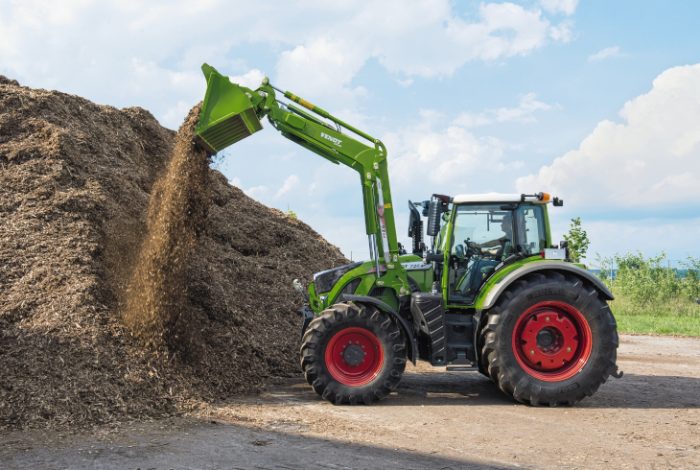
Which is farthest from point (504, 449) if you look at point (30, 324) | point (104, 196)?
point (104, 196)

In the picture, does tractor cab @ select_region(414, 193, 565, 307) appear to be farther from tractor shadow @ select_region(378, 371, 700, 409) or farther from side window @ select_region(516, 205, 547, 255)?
tractor shadow @ select_region(378, 371, 700, 409)

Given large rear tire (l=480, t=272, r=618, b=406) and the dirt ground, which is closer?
the dirt ground

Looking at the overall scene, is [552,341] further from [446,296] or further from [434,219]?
[434,219]

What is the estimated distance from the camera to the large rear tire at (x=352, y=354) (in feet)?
25.2

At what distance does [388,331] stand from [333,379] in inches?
31.9

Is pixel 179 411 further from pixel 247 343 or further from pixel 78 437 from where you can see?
pixel 247 343

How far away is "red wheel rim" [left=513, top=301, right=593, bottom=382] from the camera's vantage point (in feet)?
25.8

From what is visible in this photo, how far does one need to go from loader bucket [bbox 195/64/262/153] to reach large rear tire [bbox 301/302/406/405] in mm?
2416

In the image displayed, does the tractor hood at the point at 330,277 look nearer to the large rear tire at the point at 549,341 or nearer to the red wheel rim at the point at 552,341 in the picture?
the large rear tire at the point at 549,341

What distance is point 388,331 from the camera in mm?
7777

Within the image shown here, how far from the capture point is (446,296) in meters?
8.17

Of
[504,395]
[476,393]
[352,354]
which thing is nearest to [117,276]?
[352,354]

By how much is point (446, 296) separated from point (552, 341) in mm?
1309

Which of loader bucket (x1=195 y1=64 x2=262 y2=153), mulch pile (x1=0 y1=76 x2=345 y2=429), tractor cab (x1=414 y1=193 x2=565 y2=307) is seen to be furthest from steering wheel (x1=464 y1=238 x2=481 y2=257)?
mulch pile (x1=0 y1=76 x2=345 y2=429)
